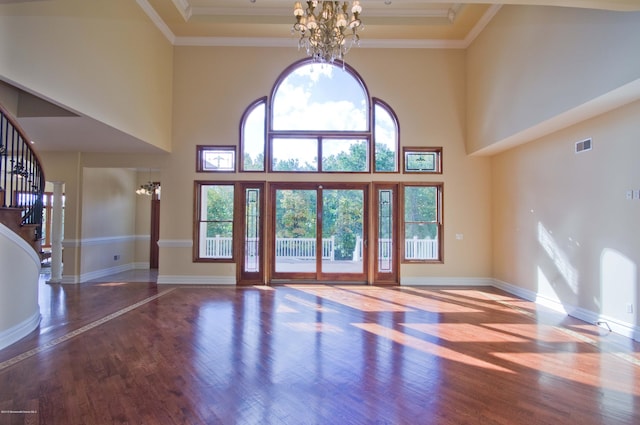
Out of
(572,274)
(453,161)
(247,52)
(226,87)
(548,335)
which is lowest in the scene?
(548,335)

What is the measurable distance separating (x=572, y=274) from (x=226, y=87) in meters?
7.18

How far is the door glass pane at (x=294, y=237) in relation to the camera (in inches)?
266

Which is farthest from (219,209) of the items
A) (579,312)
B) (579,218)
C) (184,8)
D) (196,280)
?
(579,312)

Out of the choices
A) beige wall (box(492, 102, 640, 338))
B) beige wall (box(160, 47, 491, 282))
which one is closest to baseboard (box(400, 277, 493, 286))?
beige wall (box(160, 47, 491, 282))

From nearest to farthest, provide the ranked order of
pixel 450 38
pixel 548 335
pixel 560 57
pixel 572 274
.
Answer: pixel 548 335 → pixel 560 57 → pixel 572 274 → pixel 450 38

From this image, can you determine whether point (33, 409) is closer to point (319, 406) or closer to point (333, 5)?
point (319, 406)

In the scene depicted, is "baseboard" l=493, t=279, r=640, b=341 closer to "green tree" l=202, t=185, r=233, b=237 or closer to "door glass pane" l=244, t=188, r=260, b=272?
"door glass pane" l=244, t=188, r=260, b=272

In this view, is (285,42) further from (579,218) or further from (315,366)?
(315,366)

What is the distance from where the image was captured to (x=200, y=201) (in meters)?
6.74

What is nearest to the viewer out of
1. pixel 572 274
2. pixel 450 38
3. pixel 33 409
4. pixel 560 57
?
pixel 33 409

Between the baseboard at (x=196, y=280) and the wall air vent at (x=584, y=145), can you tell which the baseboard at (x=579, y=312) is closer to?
the wall air vent at (x=584, y=145)

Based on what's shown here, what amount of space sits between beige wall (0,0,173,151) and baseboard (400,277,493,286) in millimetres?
5892

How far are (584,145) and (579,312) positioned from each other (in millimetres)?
2395

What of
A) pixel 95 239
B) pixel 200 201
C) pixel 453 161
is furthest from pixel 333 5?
pixel 95 239
